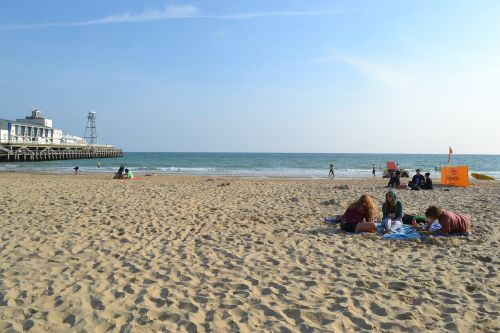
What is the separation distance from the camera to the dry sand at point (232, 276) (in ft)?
10.8

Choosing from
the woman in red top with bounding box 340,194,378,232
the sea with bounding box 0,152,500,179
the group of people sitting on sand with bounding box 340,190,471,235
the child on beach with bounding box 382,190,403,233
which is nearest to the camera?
the group of people sitting on sand with bounding box 340,190,471,235

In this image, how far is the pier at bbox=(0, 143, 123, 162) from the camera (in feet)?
137

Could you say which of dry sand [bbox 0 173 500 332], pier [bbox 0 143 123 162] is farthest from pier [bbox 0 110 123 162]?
dry sand [bbox 0 173 500 332]

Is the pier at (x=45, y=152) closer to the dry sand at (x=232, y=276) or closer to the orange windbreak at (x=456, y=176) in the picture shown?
the dry sand at (x=232, y=276)

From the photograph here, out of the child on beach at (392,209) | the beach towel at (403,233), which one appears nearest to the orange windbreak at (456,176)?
the child on beach at (392,209)

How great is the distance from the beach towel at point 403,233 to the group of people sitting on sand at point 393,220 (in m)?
0.09

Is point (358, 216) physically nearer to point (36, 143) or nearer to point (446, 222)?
point (446, 222)

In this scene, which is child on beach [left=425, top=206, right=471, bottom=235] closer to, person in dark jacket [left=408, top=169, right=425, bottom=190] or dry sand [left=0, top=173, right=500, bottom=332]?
dry sand [left=0, top=173, right=500, bottom=332]

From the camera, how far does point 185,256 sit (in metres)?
5.18

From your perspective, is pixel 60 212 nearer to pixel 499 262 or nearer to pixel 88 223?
pixel 88 223

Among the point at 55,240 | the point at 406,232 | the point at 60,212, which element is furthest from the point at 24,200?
the point at 406,232

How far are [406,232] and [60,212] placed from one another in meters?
7.20

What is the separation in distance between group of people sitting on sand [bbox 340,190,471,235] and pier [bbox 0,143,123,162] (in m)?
44.1

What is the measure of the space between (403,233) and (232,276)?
11.7ft
